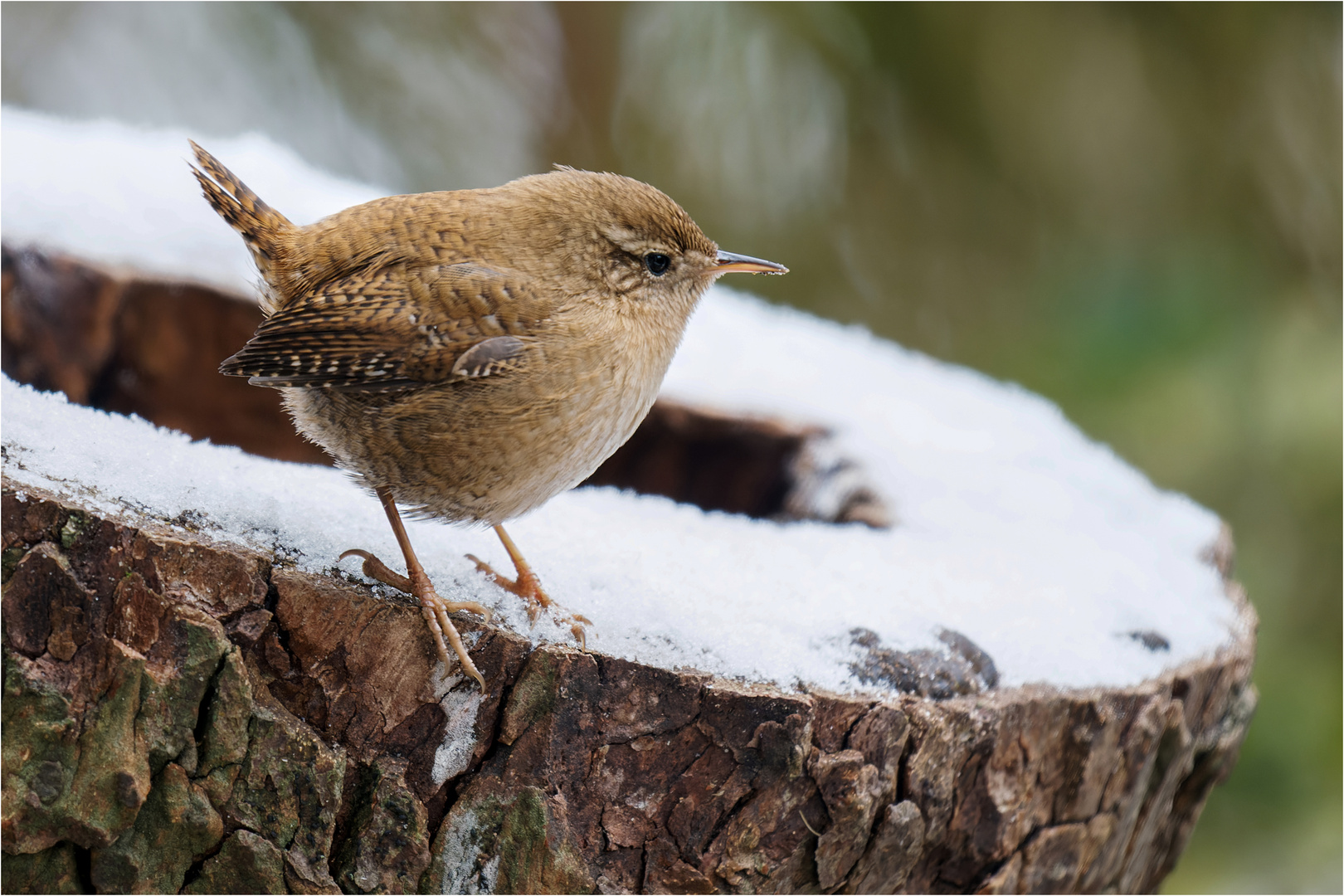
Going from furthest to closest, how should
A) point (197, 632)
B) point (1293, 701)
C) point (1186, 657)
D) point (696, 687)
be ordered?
point (1293, 701) → point (1186, 657) → point (696, 687) → point (197, 632)

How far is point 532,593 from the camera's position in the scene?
1890 mm

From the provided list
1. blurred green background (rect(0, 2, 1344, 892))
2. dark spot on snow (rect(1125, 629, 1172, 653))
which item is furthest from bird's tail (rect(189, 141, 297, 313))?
blurred green background (rect(0, 2, 1344, 892))

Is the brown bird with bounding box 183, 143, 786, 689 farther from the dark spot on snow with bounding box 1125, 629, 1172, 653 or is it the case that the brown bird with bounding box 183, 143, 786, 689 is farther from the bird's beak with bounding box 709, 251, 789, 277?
the dark spot on snow with bounding box 1125, 629, 1172, 653

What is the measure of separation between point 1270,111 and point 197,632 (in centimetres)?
474

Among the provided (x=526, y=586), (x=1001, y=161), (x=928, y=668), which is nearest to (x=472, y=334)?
(x=526, y=586)

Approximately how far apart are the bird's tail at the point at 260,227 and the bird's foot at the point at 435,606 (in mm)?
551

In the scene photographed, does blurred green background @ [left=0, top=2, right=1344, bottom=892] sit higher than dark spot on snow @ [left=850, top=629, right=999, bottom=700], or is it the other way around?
blurred green background @ [left=0, top=2, right=1344, bottom=892]

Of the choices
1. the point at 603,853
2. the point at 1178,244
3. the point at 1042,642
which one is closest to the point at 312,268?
the point at 603,853

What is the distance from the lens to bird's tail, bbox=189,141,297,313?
1968 millimetres

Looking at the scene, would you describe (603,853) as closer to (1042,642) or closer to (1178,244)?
(1042,642)

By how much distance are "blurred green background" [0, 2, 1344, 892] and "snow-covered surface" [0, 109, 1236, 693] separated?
91 centimetres

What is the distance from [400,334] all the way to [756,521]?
1088mm

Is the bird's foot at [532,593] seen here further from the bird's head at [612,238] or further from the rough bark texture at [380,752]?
the bird's head at [612,238]

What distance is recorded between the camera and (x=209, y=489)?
1.77 meters
